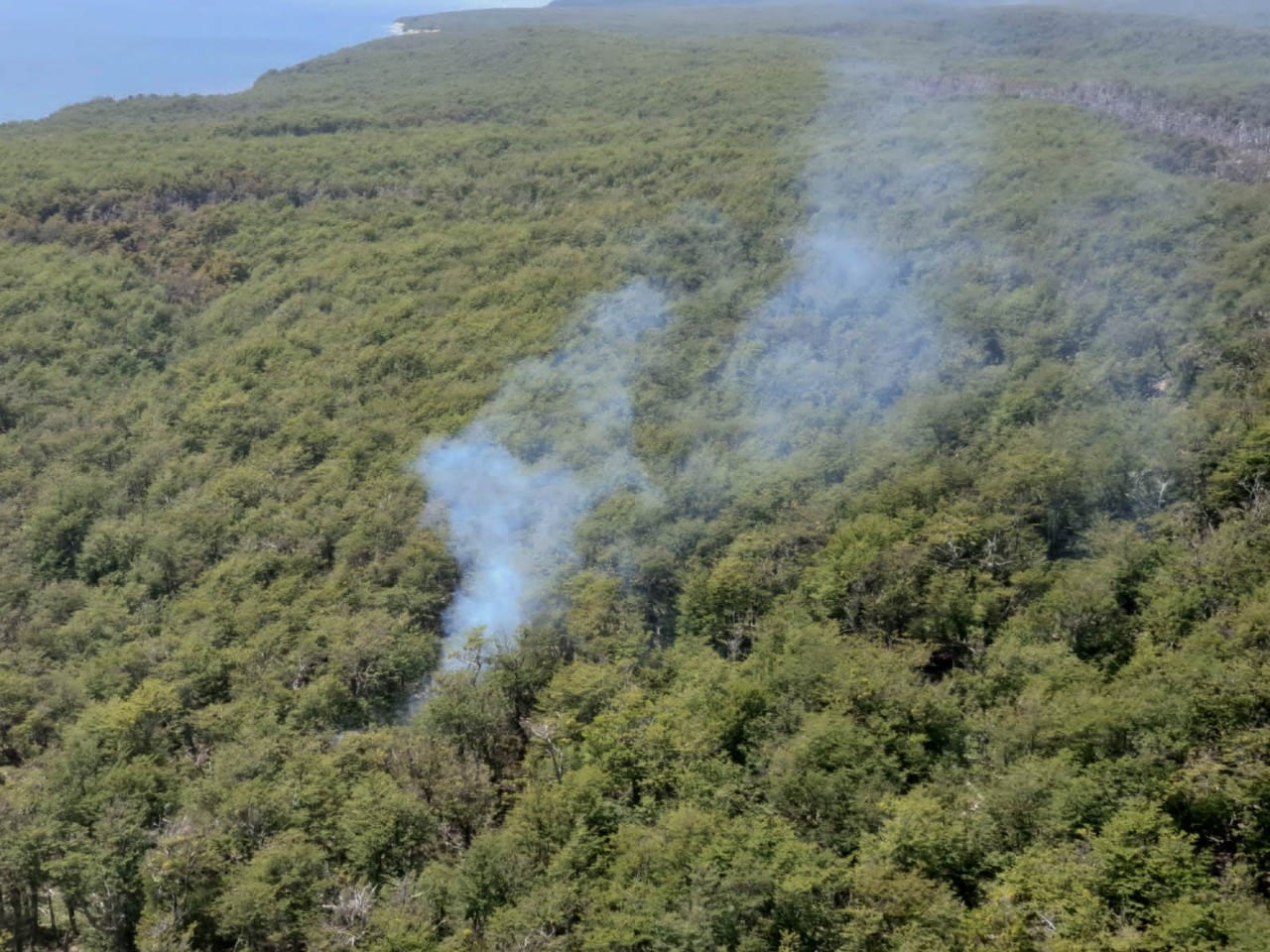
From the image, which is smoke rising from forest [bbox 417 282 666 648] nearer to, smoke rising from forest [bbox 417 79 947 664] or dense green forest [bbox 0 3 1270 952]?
smoke rising from forest [bbox 417 79 947 664]

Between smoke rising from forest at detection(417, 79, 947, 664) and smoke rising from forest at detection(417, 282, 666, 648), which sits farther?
smoke rising from forest at detection(417, 79, 947, 664)

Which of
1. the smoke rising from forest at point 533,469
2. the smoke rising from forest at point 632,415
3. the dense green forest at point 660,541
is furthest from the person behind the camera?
the smoke rising from forest at point 632,415

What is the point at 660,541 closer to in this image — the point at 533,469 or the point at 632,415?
the point at 533,469

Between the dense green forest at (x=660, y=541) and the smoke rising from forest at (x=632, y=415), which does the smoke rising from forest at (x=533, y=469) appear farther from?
the dense green forest at (x=660, y=541)

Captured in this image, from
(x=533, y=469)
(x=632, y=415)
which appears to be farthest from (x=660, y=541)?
(x=632, y=415)

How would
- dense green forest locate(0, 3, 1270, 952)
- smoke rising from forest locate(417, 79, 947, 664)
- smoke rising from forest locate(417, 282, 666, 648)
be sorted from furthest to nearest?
1. smoke rising from forest locate(417, 79, 947, 664)
2. smoke rising from forest locate(417, 282, 666, 648)
3. dense green forest locate(0, 3, 1270, 952)

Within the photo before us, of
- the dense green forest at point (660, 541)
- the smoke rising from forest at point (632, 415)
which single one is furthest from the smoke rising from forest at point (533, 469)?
the dense green forest at point (660, 541)

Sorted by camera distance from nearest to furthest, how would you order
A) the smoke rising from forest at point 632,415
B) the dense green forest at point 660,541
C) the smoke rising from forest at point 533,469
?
Result: the dense green forest at point 660,541
the smoke rising from forest at point 533,469
the smoke rising from forest at point 632,415

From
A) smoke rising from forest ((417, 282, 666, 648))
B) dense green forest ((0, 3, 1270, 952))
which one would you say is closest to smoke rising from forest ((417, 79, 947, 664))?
smoke rising from forest ((417, 282, 666, 648))

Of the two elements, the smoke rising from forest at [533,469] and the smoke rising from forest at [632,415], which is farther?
the smoke rising from forest at [632,415]

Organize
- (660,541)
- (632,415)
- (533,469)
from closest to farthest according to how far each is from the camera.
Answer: (660,541) < (533,469) < (632,415)
